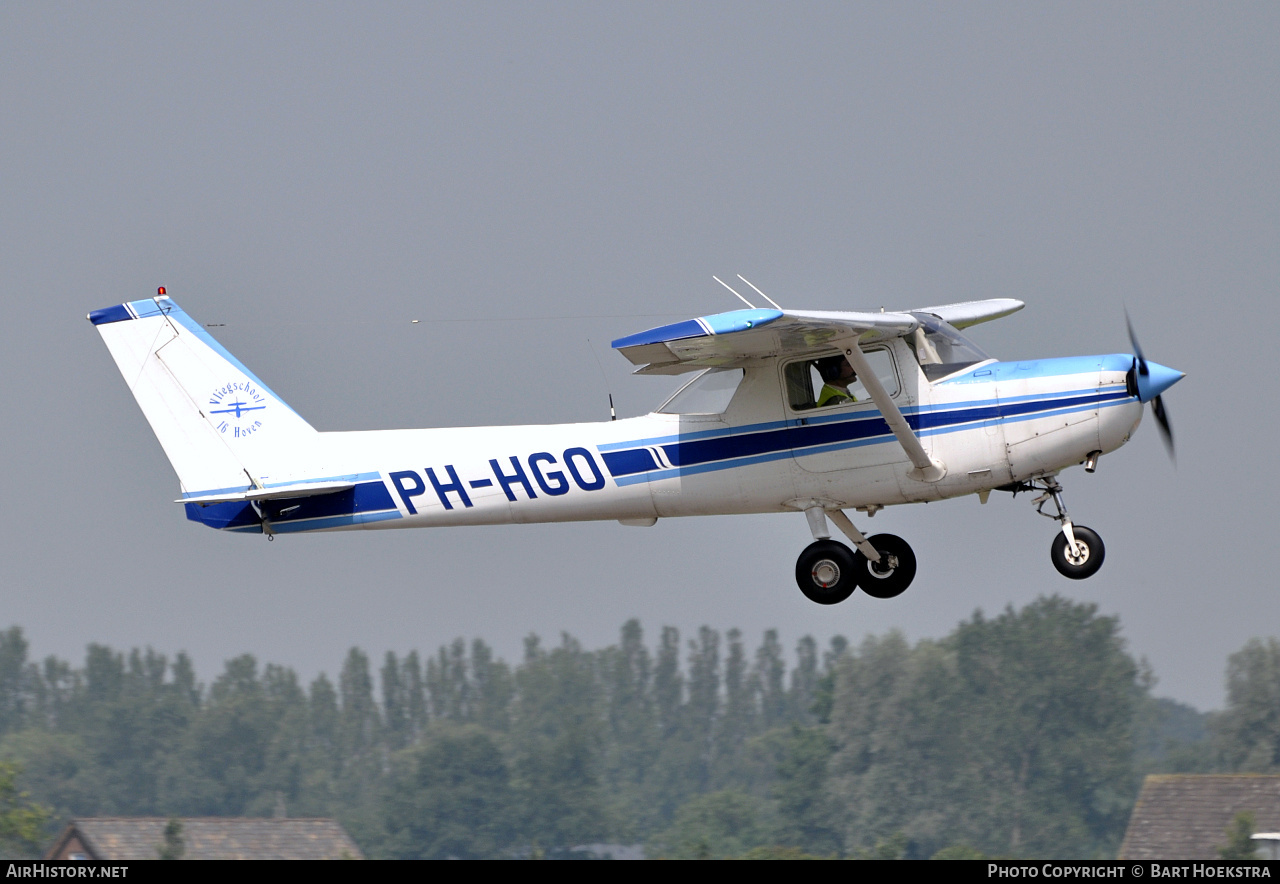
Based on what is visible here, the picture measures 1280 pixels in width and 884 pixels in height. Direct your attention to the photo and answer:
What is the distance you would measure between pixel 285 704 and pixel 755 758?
2696 centimetres

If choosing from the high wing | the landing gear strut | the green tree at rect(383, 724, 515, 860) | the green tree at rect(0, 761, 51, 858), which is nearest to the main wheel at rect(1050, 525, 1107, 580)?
the landing gear strut

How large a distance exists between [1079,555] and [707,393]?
12.2 ft

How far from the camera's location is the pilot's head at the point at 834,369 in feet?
50.8

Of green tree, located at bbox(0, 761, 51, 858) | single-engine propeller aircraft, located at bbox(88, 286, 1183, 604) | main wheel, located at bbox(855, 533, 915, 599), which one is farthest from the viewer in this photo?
green tree, located at bbox(0, 761, 51, 858)

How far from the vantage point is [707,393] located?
51.9 feet

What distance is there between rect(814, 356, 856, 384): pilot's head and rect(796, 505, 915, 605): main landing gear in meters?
1.27

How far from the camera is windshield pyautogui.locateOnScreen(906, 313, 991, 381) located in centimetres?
1555

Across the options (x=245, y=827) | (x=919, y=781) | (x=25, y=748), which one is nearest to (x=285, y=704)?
(x=25, y=748)

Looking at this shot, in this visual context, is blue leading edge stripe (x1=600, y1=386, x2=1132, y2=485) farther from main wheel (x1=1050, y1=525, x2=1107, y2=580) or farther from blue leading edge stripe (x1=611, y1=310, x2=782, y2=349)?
blue leading edge stripe (x1=611, y1=310, x2=782, y2=349)

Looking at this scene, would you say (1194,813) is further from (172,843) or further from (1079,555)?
(1079,555)

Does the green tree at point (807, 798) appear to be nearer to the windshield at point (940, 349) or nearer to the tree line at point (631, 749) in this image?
the tree line at point (631, 749)

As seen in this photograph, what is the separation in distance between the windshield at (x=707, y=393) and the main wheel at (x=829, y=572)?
169 centimetres

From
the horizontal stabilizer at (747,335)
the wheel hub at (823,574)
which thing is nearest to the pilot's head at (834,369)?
the horizontal stabilizer at (747,335)
